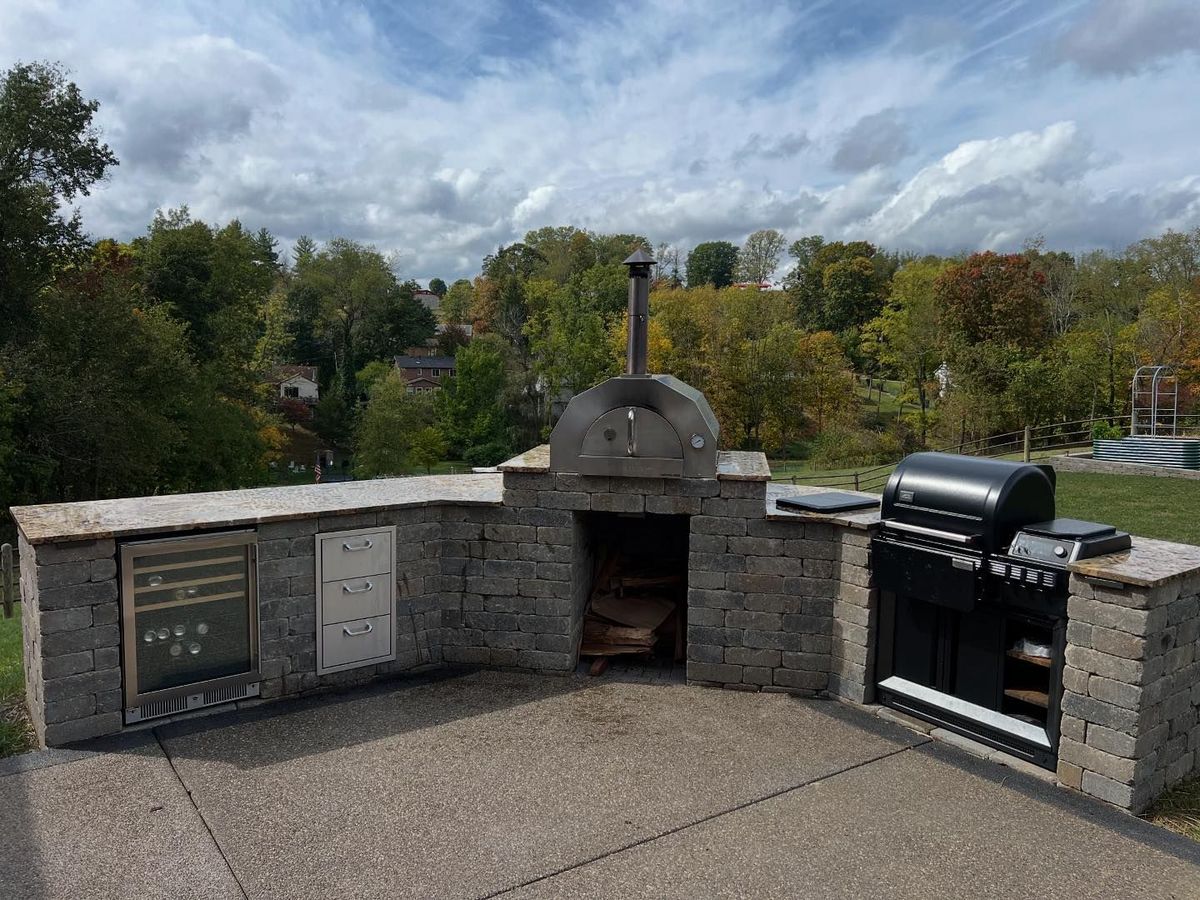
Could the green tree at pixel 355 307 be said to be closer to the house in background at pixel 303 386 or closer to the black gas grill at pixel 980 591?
the house in background at pixel 303 386

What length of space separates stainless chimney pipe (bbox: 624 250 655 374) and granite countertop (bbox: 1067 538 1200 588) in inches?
119

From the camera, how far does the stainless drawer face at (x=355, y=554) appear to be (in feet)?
17.1

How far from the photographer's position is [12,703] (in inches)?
198

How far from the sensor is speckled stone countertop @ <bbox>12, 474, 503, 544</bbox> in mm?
4492

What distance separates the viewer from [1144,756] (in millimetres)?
3881

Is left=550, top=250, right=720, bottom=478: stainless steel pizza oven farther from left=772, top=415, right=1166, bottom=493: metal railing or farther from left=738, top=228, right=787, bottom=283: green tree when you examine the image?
left=738, top=228, right=787, bottom=283: green tree

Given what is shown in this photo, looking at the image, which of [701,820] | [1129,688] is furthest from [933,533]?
[701,820]

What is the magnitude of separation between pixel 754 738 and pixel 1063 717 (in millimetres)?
1648

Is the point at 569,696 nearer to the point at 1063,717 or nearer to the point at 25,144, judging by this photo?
the point at 1063,717

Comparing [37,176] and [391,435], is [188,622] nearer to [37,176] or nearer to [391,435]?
[37,176]

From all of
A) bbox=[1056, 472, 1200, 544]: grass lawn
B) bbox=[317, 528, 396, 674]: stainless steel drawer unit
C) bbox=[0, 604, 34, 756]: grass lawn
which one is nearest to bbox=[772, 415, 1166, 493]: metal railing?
bbox=[1056, 472, 1200, 544]: grass lawn

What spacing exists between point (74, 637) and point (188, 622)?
58 cm

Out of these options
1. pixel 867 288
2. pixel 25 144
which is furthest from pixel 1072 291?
pixel 25 144

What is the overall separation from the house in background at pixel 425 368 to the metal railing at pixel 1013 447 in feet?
118
